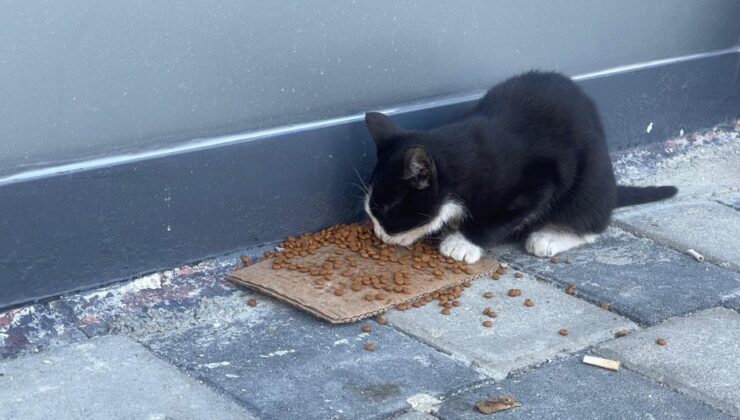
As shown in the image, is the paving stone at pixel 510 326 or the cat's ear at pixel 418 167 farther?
the cat's ear at pixel 418 167

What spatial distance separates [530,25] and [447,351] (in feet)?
6.10

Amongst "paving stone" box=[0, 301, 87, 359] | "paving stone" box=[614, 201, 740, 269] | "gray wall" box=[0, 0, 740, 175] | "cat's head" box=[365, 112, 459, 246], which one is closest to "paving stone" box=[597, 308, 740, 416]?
"paving stone" box=[614, 201, 740, 269]

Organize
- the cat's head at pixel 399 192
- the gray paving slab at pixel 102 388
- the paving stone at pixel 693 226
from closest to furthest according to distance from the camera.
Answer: the gray paving slab at pixel 102 388
the cat's head at pixel 399 192
the paving stone at pixel 693 226

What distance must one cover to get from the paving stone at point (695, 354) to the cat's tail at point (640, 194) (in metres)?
0.91

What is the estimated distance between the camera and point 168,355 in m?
2.98

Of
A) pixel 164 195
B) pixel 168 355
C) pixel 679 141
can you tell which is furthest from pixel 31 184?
pixel 679 141

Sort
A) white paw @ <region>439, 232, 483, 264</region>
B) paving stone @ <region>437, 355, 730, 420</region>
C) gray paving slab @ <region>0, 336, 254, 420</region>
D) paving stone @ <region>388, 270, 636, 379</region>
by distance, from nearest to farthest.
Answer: gray paving slab @ <region>0, 336, 254, 420</region> → paving stone @ <region>437, 355, 730, 420</region> → paving stone @ <region>388, 270, 636, 379</region> → white paw @ <region>439, 232, 483, 264</region>

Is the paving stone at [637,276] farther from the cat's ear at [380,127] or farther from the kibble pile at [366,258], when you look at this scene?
the cat's ear at [380,127]

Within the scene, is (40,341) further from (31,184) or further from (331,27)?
(331,27)

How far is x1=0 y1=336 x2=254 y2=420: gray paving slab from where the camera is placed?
2.65m

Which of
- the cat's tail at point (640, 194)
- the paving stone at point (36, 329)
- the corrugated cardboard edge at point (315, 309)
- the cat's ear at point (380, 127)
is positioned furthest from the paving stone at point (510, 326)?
the paving stone at point (36, 329)

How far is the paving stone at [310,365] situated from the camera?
2754 mm

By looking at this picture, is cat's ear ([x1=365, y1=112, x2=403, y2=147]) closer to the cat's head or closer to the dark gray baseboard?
the cat's head

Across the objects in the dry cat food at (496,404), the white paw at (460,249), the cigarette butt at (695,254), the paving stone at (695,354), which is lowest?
the paving stone at (695,354)
